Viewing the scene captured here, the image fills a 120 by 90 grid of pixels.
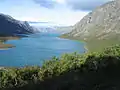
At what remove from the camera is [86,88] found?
23547 mm

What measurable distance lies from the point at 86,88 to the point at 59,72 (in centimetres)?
320

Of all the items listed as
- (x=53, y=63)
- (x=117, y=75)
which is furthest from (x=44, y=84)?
(x=117, y=75)

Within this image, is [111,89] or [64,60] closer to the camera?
[111,89]

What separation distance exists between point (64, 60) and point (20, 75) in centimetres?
591

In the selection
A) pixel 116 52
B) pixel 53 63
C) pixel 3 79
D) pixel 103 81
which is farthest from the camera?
pixel 116 52

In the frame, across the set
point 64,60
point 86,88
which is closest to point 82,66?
point 64,60

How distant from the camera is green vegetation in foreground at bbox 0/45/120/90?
2289cm

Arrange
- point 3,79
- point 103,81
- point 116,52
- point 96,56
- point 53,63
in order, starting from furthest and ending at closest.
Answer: point 116,52 < point 96,56 < point 53,63 < point 103,81 < point 3,79

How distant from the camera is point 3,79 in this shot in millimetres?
22859

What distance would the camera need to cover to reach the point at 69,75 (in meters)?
24.8

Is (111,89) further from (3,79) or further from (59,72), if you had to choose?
(3,79)

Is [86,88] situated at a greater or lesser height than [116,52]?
lesser

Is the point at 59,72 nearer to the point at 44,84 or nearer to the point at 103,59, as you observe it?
the point at 44,84

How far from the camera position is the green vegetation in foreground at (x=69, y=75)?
22.9 m
